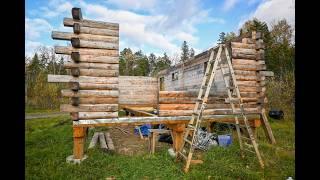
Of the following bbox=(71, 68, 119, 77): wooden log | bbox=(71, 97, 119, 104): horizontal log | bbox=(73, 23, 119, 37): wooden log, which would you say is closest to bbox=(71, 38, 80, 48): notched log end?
bbox=(73, 23, 119, 37): wooden log

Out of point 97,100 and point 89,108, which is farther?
point 97,100

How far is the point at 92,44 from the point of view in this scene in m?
8.91

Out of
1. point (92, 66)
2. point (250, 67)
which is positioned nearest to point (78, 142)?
point (92, 66)

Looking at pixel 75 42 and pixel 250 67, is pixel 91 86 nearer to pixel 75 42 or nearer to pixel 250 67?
pixel 75 42

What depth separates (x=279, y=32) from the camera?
133 ft

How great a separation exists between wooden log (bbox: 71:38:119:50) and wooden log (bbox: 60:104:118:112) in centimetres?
199

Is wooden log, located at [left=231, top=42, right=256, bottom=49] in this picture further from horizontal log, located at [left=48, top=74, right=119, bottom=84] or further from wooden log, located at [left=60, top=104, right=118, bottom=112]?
wooden log, located at [left=60, top=104, right=118, bottom=112]

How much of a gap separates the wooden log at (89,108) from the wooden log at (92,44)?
1.99m

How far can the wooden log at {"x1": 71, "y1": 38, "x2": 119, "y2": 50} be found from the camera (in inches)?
339

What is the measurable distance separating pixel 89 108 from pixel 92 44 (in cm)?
217

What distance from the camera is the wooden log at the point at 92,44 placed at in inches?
339

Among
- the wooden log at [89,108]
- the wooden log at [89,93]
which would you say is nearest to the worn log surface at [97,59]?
the wooden log at [89,93]

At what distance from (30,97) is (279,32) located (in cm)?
3762
